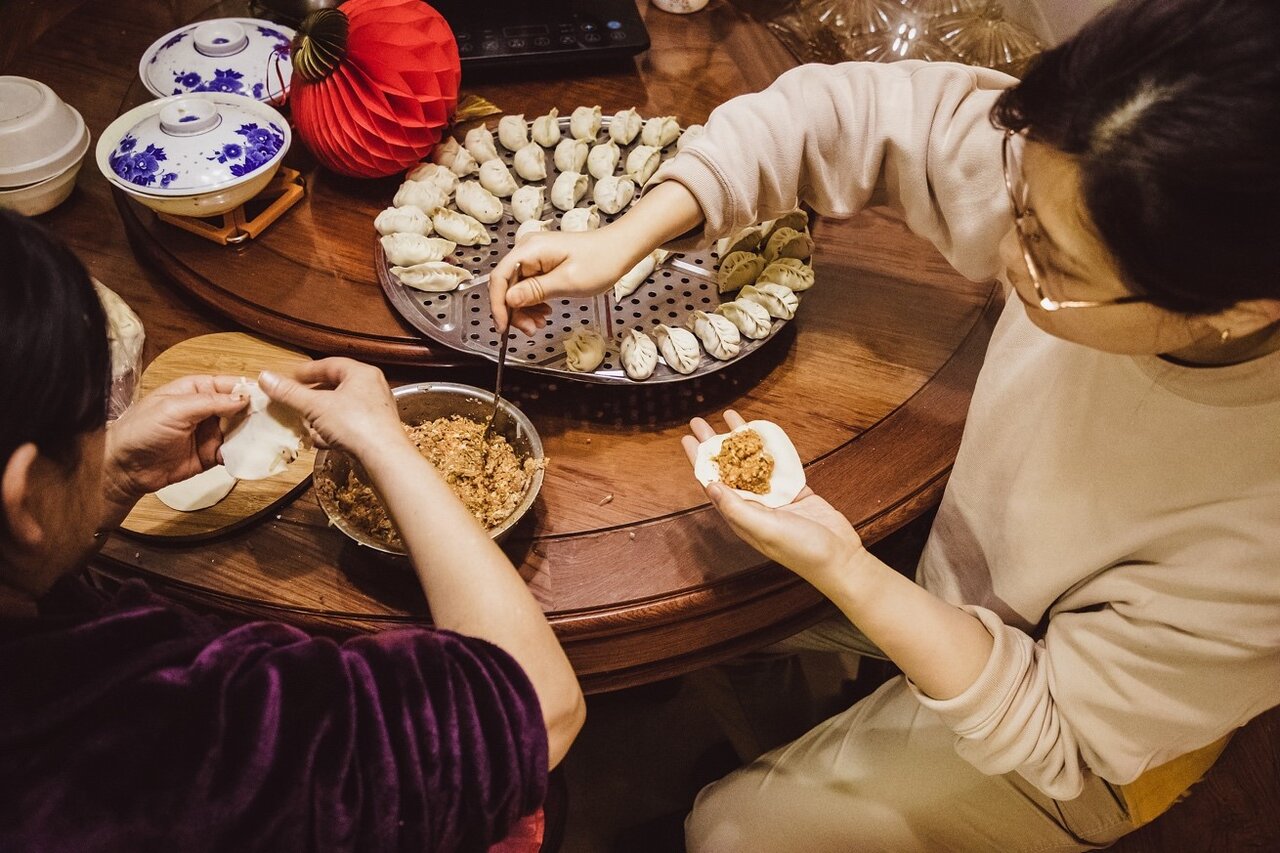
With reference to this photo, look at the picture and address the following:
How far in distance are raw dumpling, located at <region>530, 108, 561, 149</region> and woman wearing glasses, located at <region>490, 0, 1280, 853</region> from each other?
0.40m

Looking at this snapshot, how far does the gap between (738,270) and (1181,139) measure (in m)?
0.90

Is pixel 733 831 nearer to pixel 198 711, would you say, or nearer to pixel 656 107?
pixel 198 711

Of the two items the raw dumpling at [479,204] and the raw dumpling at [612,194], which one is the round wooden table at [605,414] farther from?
the raw dumpling at [612,194]

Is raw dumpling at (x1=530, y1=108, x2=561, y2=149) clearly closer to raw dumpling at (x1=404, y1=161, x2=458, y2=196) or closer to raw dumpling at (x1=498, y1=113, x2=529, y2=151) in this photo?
raw dumpling at (x1=498, y1=113, x2=529, y2=151)

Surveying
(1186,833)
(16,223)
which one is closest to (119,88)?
(16,223)

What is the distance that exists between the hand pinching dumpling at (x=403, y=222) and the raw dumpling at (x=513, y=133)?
30 cm

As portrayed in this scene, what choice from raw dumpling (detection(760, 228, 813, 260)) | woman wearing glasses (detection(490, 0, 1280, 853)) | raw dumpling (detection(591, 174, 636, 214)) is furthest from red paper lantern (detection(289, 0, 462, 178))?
raw dumpling (detection(760, 228, 813, 260))

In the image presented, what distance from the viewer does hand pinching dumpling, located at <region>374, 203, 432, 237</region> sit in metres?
1.67

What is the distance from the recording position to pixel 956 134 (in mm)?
1475

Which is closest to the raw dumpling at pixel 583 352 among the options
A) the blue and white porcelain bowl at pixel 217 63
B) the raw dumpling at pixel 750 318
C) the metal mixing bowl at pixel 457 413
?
the metal mixing bowl at pixel 457 413

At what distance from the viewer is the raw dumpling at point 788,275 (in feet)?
5.48

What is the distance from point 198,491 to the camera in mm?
1377

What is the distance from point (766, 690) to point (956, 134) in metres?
1.53

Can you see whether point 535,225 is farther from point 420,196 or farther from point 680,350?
point 680,350
